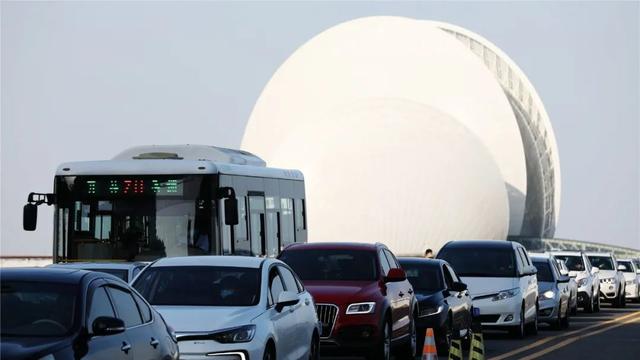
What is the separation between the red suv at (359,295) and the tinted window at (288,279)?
9.11 ft

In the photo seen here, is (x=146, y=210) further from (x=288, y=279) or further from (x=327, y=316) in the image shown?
(x=288, y=279)

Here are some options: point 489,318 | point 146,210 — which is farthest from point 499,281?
point 146,210

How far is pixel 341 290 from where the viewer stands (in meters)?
20.9

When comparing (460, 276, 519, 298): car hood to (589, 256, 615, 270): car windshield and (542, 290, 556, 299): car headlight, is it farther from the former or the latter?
(589, 256, 615, 270): car windshield

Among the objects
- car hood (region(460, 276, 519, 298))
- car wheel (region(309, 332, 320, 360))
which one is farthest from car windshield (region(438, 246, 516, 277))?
car wheel (region(309, 332, 320, 360))

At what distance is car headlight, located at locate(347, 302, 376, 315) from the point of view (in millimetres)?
20570

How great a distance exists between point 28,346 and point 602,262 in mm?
41583

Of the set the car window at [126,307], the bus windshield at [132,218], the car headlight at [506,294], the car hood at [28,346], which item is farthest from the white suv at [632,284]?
the car hood at [28,346]

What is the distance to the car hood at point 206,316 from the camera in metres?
15.5

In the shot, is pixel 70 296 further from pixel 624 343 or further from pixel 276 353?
pixel 624 343

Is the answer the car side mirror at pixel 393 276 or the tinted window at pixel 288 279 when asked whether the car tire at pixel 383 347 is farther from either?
the tinted window at pixel 288 279

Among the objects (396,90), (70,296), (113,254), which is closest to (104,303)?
(70,296)

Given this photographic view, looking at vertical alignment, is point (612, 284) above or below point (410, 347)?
below

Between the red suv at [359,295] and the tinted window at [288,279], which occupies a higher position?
the tinted window at [288,279]
